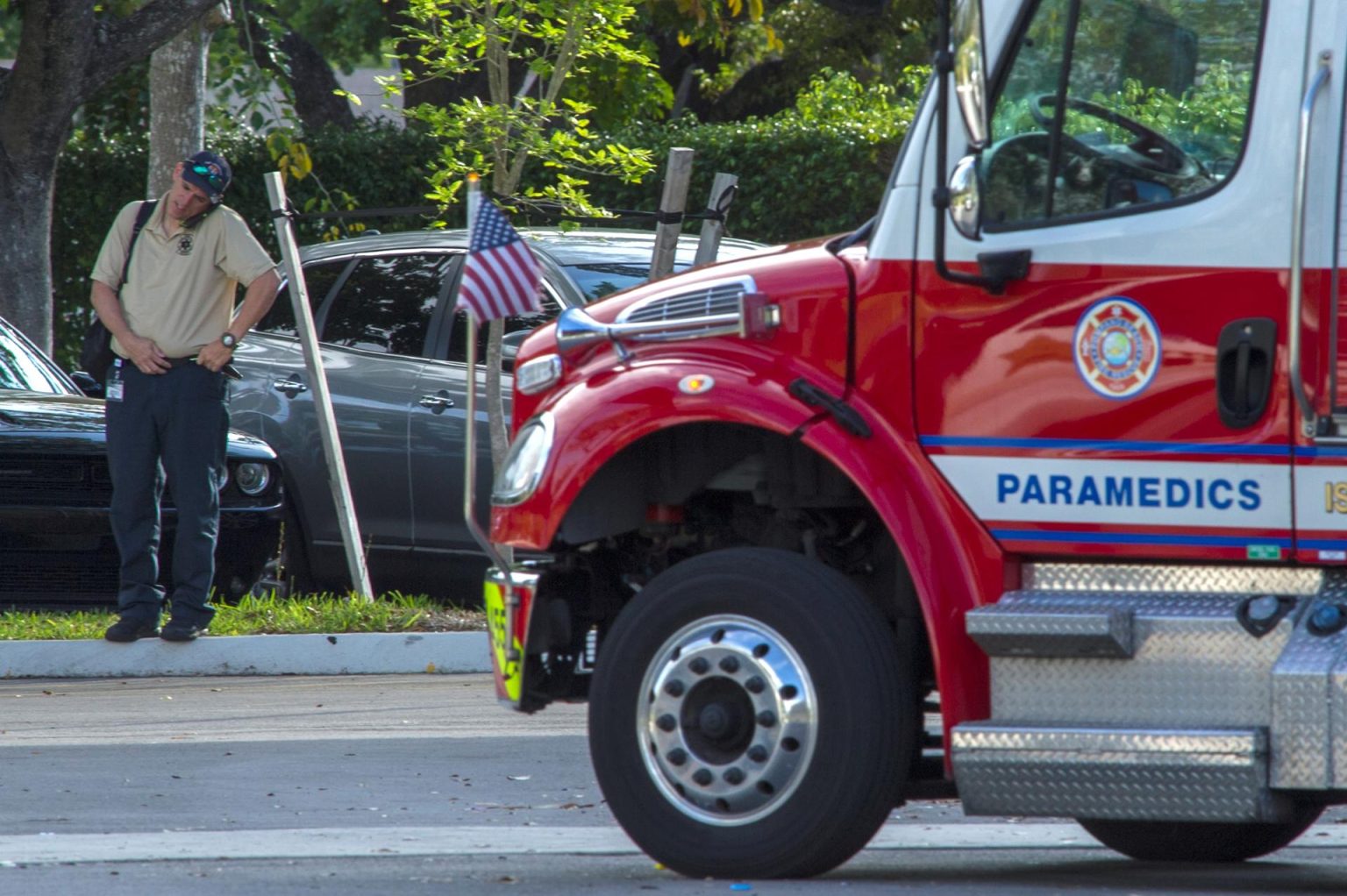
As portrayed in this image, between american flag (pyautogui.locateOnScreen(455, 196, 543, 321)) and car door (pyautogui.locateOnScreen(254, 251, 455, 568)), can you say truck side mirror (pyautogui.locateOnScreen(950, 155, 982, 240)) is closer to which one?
american flag (pyautogui.locateOnScreen(455, 196, 543, 321))

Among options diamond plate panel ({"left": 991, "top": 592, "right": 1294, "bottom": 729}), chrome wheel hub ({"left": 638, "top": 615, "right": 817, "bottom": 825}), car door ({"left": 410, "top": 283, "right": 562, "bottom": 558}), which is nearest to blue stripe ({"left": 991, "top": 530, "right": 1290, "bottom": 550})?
diamond plate panel ({"left": 991, "top": 592, "right": 1294, "bottom": 729})

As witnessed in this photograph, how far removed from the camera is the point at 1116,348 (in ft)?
17.6

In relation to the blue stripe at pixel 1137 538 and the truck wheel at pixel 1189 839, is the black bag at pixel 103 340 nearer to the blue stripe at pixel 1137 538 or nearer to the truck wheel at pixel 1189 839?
the truck wheel at pixel 1189 839

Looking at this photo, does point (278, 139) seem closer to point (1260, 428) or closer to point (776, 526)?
point (776, 526)

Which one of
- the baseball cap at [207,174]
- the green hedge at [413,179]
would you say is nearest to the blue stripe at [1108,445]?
the baseball cap at [207,174]

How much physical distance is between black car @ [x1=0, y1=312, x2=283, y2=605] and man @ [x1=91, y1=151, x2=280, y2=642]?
21.9 inches

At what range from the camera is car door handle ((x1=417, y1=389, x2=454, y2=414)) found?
11.2m

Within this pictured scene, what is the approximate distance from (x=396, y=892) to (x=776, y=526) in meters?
1.25

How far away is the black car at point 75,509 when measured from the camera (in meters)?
10.6

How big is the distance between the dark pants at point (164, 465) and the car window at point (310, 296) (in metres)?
1.72

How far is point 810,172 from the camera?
709 inches

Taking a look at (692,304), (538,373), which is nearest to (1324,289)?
(692,304)

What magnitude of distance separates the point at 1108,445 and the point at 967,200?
0.62 meters

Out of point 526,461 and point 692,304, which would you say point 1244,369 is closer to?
point 692,304
